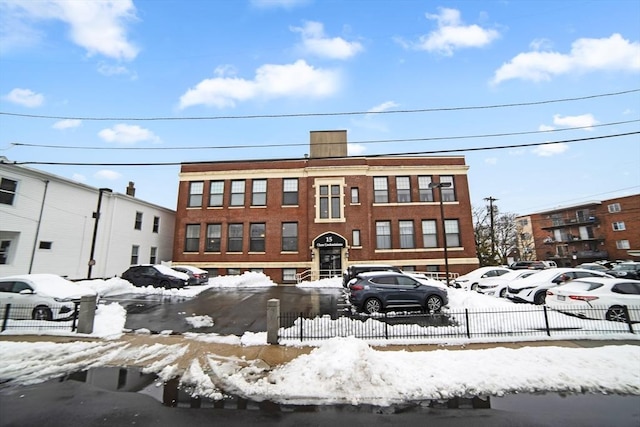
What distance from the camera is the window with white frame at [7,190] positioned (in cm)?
1780

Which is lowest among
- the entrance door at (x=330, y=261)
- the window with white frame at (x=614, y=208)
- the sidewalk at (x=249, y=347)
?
the sidewalk at (x=249, y=347)

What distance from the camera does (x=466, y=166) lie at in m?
27.9

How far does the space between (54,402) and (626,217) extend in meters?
67.5

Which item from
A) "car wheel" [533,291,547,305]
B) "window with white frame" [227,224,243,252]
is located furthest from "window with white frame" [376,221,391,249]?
"car wheel" [533,291,547,305]

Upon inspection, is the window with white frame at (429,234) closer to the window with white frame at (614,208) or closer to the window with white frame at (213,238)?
the window with white frame at (213,238)

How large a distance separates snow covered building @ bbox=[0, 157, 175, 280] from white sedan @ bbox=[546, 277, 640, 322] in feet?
86.4

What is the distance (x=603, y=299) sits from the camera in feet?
35.9

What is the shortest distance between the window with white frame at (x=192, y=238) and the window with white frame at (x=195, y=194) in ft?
6.67

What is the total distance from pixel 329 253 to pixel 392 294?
551 inches

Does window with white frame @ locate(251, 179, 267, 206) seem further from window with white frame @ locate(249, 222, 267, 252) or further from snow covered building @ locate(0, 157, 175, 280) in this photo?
snow covered building @ locate(0, 157, 175, 280)

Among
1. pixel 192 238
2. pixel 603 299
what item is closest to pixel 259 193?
pixel 192 238

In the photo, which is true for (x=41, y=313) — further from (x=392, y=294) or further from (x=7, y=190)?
(x=392, y=294)

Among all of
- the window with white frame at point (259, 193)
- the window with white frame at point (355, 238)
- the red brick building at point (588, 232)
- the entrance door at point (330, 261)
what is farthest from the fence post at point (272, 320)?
the red brick building at point (588, 232)

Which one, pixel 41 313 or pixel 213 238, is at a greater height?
pixel 213 238
